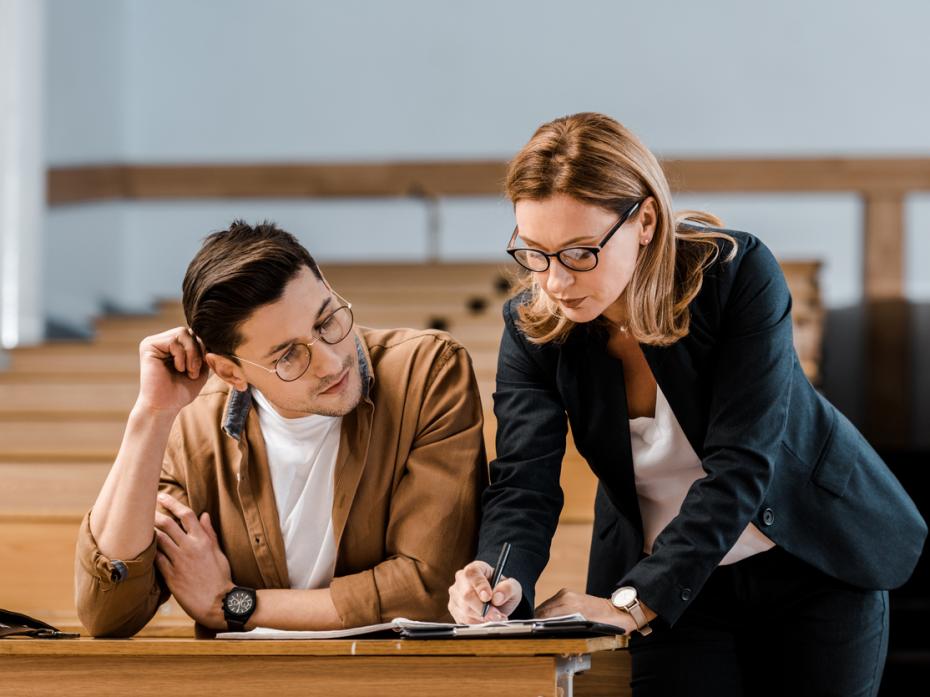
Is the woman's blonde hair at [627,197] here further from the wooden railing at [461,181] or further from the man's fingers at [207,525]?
the wooden railing at [461,181]

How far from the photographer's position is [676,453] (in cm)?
114

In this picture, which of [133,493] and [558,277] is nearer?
[558,277]

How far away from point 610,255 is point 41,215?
8.61ft

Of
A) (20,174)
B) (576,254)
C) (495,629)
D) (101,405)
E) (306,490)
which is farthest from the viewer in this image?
(20,174)

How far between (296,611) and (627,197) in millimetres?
483

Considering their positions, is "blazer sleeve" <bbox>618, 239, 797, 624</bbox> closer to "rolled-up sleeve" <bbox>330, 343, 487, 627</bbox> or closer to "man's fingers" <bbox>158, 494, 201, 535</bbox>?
"rolled-up sleeve" <bbox>330, 343, 487, 627</bbox>

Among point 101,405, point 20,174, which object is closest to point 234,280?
point 101,405

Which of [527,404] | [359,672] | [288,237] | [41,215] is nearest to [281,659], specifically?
[359,672]

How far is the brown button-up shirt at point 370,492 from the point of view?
118cm

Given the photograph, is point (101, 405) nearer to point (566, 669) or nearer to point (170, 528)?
point (170, 528)

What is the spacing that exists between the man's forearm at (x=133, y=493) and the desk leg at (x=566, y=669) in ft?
1.41

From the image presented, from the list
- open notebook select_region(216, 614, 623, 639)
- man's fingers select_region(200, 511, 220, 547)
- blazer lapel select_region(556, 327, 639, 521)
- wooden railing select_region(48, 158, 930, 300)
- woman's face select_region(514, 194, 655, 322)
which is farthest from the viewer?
wooden railing select_region(48, 158, 930, 300)

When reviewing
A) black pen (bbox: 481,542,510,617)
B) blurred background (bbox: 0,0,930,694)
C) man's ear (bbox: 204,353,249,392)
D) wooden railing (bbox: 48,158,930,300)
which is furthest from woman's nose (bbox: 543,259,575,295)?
wooden railing (bbox: 48,158,930,300)

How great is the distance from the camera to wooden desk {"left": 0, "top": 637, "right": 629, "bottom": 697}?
934 millimetres
